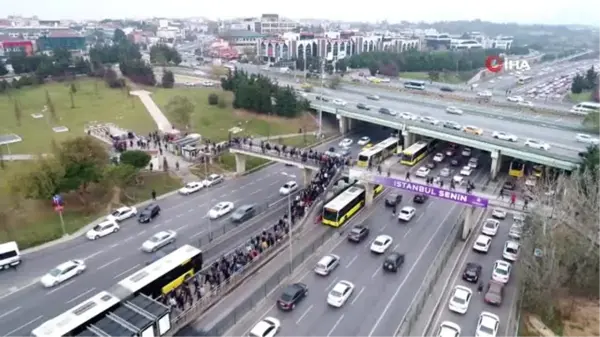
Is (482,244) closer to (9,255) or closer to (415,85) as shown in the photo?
(9,255)

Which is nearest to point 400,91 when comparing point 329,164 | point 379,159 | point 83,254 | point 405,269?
point 379,159

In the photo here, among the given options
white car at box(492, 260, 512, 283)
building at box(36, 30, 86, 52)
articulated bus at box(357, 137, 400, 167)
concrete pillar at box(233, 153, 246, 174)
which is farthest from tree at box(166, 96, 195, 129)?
building at box(36, 30, 86, 52)

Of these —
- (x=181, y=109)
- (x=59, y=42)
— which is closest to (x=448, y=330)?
(x=181, y=109)

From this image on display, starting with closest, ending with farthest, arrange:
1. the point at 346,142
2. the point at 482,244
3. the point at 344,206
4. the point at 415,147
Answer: the point at 482,244 < the point at 344,206 < the point at 415,147 < the point at 346,142

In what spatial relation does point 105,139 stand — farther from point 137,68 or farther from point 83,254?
point 137,68

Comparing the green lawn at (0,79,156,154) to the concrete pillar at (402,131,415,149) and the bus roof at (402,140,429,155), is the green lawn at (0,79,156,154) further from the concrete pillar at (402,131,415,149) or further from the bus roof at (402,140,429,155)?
the bus roof at (402,140,429,155)
